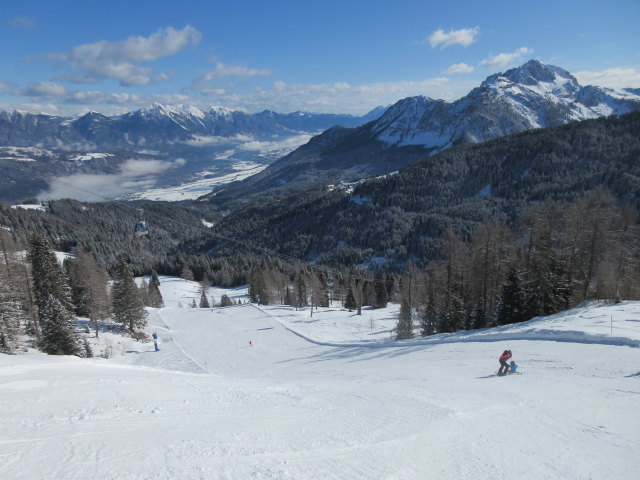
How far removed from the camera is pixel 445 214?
192750mm

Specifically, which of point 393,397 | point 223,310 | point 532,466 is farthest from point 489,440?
point 223,310

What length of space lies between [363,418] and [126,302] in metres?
43.7

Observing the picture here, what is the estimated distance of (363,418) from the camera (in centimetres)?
1161

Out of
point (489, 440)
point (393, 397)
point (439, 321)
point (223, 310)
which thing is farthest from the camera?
point (223, 310)

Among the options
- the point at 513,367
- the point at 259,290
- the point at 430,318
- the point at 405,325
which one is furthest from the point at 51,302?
the point at 259,290

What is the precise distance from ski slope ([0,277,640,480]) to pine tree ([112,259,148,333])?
2708 centimetres

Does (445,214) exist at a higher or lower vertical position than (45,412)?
higher

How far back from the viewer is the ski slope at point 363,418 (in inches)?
320

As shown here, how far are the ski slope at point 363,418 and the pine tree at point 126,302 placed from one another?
27.1 meters

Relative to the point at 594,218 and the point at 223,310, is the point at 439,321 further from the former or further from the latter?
the point at 223,310


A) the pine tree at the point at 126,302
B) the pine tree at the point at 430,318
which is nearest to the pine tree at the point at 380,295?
the pine tree at the point at 430,318

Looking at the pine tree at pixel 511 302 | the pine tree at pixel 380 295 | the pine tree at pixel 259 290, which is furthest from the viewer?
the pine tree at pixel 259 290

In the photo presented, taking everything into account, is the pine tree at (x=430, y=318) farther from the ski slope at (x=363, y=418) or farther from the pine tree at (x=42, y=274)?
the pine tree at (x=42, y=274)

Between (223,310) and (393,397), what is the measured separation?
168 ft
